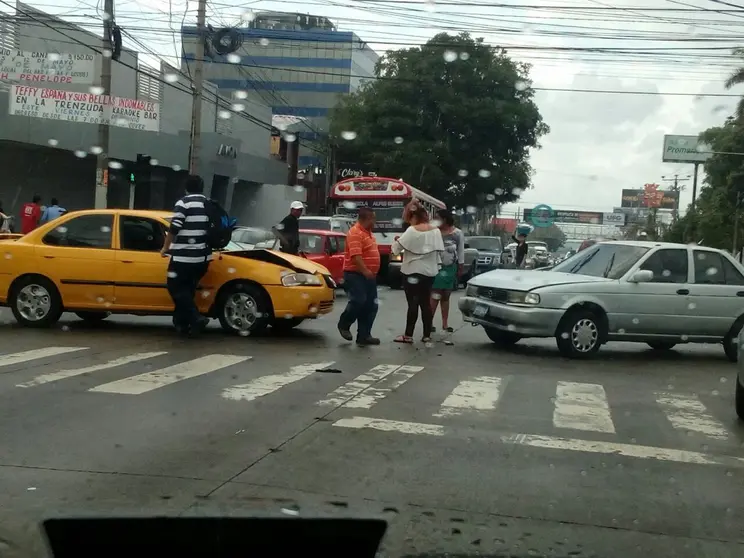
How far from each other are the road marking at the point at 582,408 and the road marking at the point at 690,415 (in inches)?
20.9

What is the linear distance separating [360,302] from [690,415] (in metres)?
4.41

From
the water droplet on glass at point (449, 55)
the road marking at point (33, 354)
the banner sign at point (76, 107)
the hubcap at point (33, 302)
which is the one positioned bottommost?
the road marking at point (33, 354)

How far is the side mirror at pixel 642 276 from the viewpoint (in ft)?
38.0

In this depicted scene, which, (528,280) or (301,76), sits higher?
(301,76)

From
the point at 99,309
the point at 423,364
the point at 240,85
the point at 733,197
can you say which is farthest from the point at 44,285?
the point at 240,85

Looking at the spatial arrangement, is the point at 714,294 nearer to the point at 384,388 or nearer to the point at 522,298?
the point at 522,298

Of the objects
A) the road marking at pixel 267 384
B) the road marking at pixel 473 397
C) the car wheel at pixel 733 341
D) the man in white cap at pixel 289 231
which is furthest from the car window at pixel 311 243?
the road marking at pixel 473 397

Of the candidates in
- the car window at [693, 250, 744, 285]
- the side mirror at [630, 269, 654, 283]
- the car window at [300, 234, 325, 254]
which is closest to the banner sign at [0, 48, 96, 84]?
the car window at [300, 234, 325, 254]

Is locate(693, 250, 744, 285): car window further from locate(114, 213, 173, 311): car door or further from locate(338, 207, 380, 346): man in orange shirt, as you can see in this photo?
locate(114, 213, 173, 311): car door

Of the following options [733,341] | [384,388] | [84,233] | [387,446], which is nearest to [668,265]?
[733,341]

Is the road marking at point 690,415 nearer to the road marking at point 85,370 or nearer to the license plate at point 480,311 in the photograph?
the license plate at point 480,311

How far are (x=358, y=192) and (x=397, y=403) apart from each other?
21.3 m

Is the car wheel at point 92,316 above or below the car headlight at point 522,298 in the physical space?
below

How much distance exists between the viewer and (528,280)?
11742mm
